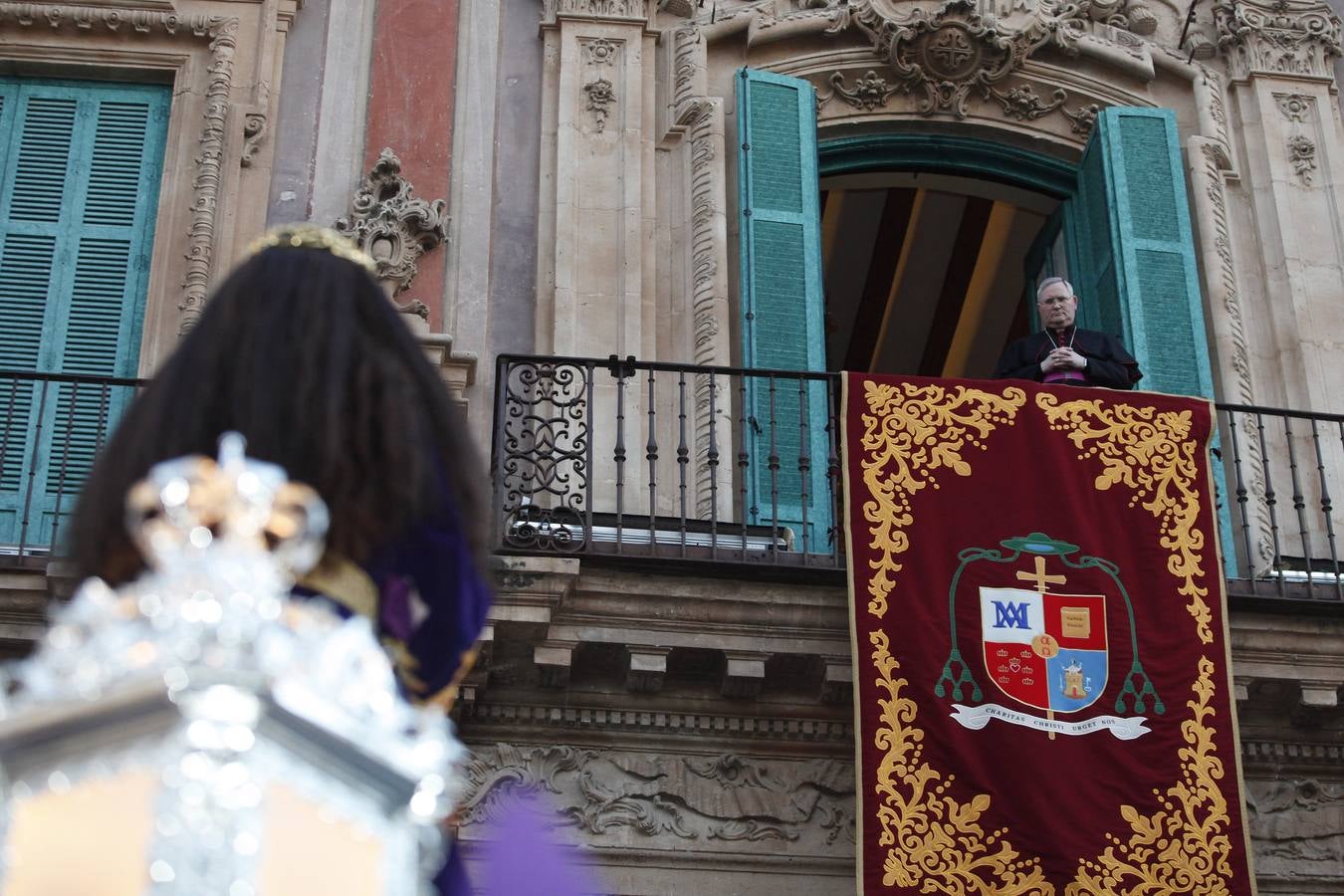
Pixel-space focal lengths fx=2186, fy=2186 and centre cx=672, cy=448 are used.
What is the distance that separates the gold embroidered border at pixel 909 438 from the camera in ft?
28.1

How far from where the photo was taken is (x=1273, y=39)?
11195mm

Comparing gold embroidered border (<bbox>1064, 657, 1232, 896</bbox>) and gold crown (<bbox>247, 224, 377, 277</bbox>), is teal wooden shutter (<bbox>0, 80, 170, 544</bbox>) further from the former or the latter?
gold crown (<bbox>247, 224, 377, 277</bbox>)

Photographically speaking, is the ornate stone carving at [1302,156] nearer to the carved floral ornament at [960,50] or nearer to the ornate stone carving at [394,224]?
the carved floral ornament at [960,50]

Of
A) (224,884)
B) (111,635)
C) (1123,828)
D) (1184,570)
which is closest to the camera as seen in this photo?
(224,884)

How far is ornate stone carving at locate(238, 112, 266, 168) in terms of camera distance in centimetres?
1015

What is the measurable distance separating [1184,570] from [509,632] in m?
2.67

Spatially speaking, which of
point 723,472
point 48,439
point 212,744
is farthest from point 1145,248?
point 212,744

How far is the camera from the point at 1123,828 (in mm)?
8078

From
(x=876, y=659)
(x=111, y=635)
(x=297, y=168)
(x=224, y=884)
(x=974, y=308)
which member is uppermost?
(x=974, y=308)

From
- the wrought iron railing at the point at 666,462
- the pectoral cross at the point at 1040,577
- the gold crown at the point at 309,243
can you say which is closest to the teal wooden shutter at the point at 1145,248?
the wrought iron railing at the point at 666,462

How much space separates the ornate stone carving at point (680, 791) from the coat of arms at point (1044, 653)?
0.69m

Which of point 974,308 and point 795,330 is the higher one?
point 974,308

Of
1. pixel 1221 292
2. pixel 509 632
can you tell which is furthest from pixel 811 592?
Result: pixel 1221 292

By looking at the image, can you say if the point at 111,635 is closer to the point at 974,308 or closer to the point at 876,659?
the point at 876,659
